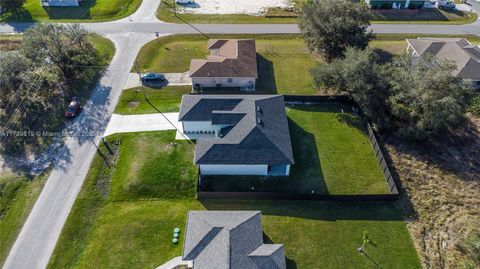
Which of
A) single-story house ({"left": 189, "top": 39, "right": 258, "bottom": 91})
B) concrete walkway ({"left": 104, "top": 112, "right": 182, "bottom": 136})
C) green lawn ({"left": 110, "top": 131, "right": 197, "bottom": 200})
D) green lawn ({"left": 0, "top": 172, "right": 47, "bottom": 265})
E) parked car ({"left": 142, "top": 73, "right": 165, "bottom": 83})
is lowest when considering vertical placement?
green lawn ({"left": 0, "top": 172, "right": 47, "bottom": 265})

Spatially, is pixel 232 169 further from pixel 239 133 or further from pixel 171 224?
pixel 171 224

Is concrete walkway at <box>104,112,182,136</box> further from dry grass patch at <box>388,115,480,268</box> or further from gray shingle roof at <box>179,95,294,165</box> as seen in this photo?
dry grass patch at <box>388,115,480,268</box>

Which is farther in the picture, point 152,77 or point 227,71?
Answer: point 152,77

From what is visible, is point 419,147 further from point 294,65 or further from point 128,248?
point 128,248

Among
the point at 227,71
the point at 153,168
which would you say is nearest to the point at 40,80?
the point at 153,168

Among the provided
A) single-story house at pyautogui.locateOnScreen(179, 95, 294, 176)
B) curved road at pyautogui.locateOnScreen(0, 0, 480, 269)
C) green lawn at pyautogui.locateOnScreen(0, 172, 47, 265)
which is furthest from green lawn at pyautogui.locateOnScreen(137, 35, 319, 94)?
green lawn at pyautogui.locateOnScreen(0, 172, 47, 265)

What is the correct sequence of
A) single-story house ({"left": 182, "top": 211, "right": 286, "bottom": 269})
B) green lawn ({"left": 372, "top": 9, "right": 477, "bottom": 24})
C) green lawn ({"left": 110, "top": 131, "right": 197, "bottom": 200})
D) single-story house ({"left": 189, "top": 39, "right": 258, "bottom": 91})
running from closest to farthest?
single-story house ({"left": 182, "top": 211, "right": 286, "bottom": 269})
green lawn ({"left": 110, "top": 131, "right": 197, "bottom": 200})
single-story house ({"left": 189, "top": 39, "right": 258, "bottom": 91})
green lawn ({"left": 372, "top": 9, "right": 477, "bottom": 24})

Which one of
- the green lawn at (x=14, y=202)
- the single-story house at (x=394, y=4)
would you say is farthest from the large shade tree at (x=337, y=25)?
the green lawn at (x=14, y=202)
